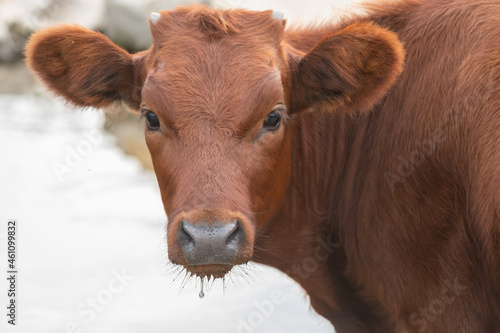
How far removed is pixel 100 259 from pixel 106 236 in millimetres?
699

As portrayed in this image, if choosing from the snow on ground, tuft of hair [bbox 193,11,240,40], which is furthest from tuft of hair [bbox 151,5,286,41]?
the snow on ground

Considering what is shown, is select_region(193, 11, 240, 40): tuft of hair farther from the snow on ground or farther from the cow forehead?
the snow on ground

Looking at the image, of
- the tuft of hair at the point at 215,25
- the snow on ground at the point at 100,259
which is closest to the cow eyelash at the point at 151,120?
the tuft of hair at the point at 215,25

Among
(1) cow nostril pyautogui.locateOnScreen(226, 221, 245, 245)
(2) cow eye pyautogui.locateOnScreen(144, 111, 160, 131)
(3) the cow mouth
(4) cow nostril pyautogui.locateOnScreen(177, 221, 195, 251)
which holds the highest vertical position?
(2) cow eye pyautogui.locateOnScreen(144, 111, 160, 131)

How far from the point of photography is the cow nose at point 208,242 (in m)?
3.36

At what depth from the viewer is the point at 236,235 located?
3482mm

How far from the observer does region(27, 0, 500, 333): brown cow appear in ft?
11.9

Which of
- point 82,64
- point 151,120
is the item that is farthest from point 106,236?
point 151,120

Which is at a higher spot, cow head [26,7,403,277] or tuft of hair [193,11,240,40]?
tuft of hair [193,11,240,40]

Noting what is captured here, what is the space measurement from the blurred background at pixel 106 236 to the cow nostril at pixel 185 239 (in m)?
0.39

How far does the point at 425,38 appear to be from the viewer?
13.6 feet

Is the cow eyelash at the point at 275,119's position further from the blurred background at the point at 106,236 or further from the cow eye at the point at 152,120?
the blurred background at the point at 106,236

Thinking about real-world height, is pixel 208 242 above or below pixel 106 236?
above

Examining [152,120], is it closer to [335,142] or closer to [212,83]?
[212,83]
